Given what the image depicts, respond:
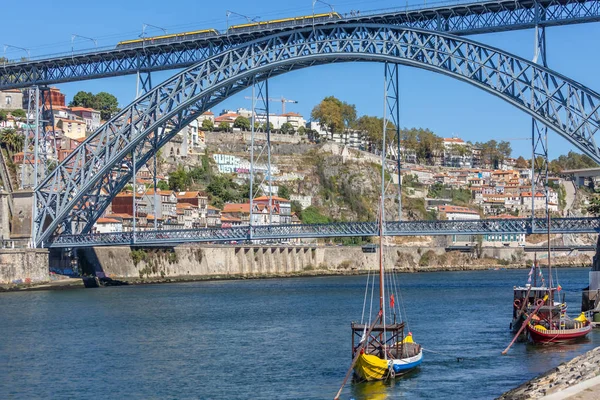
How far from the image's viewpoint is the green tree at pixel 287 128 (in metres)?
148

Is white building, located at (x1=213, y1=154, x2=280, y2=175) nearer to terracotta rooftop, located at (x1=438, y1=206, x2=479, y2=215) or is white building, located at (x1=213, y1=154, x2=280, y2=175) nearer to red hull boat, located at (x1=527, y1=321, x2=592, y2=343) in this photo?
terracotta rooftop, located at (x1=438, y1=206, x2=479, y2=215)

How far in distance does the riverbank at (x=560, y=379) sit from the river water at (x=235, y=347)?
2208 mm

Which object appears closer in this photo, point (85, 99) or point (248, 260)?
point (248, 260)

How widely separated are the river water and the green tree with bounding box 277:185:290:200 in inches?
2386

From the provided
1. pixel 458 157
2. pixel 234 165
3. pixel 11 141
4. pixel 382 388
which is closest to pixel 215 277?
pixel 11 141

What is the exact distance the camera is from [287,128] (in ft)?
497

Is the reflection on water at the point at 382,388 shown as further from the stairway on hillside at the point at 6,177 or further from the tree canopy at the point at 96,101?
the tree canopy at the point at 96,101

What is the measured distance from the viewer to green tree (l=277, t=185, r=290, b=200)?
408ft

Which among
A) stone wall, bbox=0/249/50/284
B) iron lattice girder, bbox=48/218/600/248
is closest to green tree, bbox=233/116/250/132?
iron lattice girder, bbox=48/218/600/248

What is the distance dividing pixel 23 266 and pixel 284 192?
60219mm

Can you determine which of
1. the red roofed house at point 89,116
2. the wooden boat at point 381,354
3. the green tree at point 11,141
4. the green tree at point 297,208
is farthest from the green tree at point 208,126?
the wooden boat at point 381,354

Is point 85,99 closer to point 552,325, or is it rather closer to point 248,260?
point 248,260

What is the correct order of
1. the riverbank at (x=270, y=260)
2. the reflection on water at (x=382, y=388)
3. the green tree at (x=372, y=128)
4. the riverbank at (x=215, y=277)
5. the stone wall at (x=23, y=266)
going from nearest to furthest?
1. the reflection on water at (x=382, y=388)
2. the stone wall at (x=23, y=266)
3. the riverbank at (x=215, y=277)
4. the riverbank at (x=270, y=260)
5. the green tree at (x=372, y=128)

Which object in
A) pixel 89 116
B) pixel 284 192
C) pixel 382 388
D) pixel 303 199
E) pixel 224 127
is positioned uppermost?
pixel 224 127
